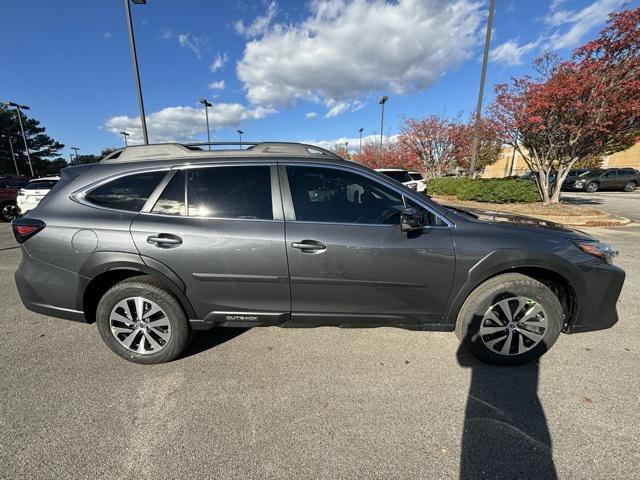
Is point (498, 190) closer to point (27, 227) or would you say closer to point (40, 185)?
point (27, 227)

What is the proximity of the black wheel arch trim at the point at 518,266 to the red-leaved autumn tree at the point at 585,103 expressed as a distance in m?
8.92

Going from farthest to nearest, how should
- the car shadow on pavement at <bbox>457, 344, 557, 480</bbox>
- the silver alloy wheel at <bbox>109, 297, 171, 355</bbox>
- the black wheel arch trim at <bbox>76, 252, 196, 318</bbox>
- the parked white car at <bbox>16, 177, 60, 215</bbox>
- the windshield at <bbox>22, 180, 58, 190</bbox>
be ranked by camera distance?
1. the windshield at <bbox>22, 180, 58, 190</bbox>
2. the parked white car at <bbox>16, 177, 60, 215</bbox>
3. the silver alloy wheel at <bbox>109, 297, 171, 355</bbox>
4. the black wheel arch trim at <bbox>76, 252, 196, 318</bbox>
5. the car shadow on pavement at <bbox>457, 344, 557, 480</bbox>

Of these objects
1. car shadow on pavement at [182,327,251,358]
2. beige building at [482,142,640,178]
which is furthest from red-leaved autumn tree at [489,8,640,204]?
beige building at [482,142,640,178]

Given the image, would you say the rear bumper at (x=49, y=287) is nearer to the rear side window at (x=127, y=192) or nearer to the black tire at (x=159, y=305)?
the black tire at (x=159, y=305)

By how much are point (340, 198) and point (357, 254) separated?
0.51 meters

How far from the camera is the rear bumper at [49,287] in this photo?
2.49 meters

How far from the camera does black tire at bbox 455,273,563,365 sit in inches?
96.7

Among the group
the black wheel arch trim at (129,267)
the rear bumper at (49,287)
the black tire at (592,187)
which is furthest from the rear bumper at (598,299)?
the black tire at (592,187)

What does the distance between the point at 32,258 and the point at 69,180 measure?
719mm

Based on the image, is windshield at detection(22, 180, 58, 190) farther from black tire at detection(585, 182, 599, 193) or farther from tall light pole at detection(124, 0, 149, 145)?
black tire at detection(585, 182, 599, 193)

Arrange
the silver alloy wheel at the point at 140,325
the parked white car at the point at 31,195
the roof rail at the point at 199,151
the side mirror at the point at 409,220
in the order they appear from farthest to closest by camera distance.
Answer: the parked white car at the point at 31,195, the roof rail at the point at 199,151, the silver alloy wheel at the point at 140,325, the side mirror at the point at 409,220

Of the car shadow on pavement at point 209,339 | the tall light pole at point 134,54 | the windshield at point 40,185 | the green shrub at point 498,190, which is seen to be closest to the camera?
the car shadow on pavement at point 209,339

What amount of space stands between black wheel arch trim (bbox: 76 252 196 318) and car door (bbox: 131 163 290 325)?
0.16ft

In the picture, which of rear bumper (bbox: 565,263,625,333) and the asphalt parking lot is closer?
the asphalt parking lot
